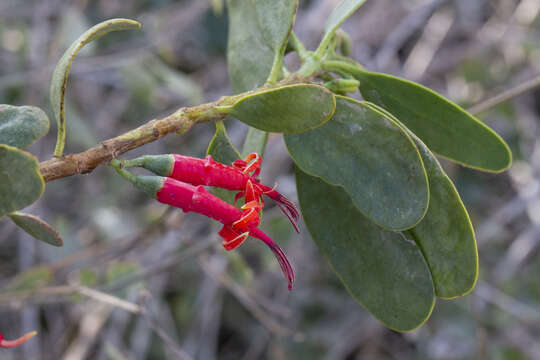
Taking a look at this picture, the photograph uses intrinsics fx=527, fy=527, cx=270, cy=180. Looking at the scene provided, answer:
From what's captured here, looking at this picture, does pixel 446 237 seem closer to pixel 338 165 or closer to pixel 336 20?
pixel 338 165

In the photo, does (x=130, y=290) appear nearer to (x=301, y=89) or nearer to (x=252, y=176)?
(x=252, y=176)

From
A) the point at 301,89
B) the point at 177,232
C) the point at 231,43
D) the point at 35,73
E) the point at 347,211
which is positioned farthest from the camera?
the point at 35,73

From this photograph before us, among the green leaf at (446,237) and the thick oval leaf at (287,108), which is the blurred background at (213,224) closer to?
the green leaf at (446,237)

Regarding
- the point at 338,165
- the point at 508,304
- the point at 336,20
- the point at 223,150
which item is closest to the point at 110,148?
the point at 223,150

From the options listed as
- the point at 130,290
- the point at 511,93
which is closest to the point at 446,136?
the point at 511,93

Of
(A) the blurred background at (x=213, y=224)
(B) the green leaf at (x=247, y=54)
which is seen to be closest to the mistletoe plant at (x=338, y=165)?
(B) the green leaf at (x=247, y=54)

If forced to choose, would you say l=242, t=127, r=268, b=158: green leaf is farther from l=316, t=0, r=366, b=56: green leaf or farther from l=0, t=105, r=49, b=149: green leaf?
l=0, t=105, r=49, b=149: green leaf
